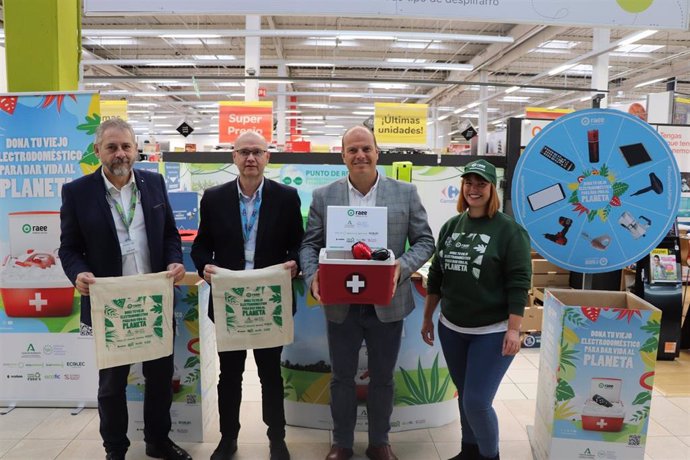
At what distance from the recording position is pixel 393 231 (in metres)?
2.28

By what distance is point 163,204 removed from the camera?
2.45 meters

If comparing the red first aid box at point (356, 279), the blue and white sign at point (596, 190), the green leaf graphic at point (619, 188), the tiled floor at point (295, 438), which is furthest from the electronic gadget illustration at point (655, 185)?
the tiled floor at point (295, 438)

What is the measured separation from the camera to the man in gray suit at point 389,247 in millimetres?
2234

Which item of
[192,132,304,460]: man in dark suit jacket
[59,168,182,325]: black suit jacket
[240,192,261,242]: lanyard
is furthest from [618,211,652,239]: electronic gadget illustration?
[59,168,182,325]: black suit jacket

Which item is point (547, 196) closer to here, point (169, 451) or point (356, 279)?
point (356, 279)

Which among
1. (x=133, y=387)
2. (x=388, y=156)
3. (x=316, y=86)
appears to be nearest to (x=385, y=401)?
(x=133, y=387)

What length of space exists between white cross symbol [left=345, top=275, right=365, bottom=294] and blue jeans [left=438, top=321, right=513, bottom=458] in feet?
1.71

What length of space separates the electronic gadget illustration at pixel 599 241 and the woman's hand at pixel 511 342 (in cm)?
70

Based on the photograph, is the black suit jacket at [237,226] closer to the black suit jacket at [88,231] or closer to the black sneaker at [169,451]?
the black suit jacket at [88,231]

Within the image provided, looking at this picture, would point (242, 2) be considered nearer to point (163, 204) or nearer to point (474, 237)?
point (163, 204)

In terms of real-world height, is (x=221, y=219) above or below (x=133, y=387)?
above

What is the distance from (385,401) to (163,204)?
1438 millimetres

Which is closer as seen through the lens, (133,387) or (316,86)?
(133,387)

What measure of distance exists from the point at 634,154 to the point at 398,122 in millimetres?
7087
